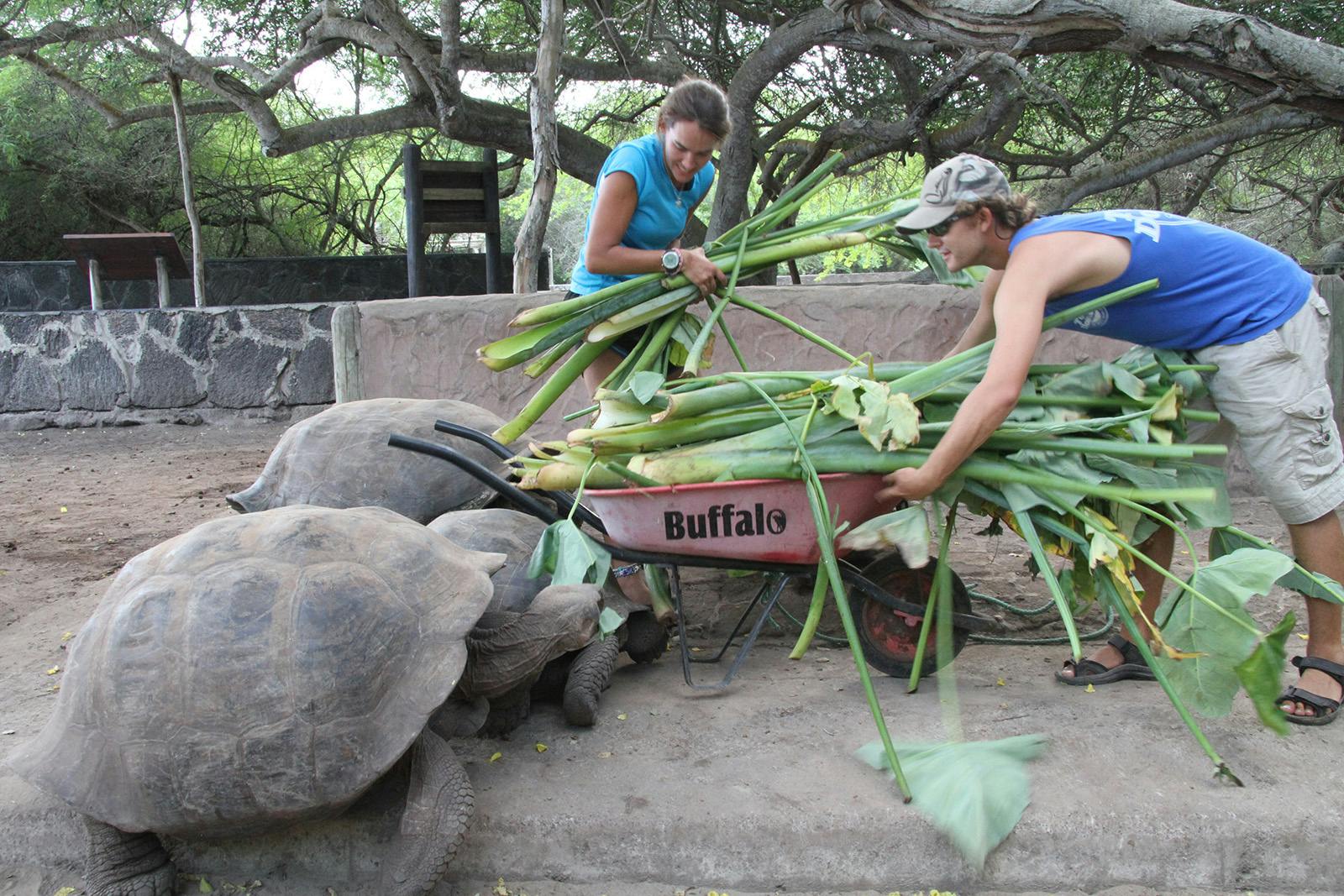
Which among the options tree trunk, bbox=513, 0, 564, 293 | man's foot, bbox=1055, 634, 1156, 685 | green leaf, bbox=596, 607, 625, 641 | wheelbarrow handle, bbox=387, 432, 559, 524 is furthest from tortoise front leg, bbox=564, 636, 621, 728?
tree trunk, bbox=513, 0, 564, 293

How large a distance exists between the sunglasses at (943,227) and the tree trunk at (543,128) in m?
3.88

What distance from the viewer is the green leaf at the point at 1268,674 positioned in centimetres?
218

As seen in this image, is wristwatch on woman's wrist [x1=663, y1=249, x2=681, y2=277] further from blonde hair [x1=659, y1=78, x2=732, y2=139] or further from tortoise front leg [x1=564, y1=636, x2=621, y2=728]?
tortoise front leg [x1=564, y1=636, x2=621, y2=728]

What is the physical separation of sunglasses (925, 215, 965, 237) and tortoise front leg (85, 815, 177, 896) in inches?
92.5

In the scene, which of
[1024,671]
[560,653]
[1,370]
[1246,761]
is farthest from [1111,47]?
[1,370]

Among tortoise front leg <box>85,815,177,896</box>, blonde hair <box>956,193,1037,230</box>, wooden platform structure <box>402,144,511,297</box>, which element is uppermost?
wooden platform structure <box>402,144,511,297</box>

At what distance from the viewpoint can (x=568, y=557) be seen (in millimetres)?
2686

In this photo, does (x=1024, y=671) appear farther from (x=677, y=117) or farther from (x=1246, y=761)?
(x=677, y=117)

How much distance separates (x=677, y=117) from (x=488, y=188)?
660 cm

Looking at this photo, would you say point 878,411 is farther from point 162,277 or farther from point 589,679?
point 162,277

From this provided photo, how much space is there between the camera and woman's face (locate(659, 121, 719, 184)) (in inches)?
129

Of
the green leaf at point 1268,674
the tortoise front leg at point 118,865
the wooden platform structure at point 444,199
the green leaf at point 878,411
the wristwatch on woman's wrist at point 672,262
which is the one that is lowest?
the tortoise front leg at point 118,865

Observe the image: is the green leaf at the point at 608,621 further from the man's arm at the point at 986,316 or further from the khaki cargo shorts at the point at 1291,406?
the khaki cargo shorts at the point at 1291,406

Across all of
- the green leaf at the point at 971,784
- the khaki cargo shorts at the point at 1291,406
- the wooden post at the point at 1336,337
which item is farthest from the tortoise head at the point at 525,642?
the wooden post at the point at 1336,337
